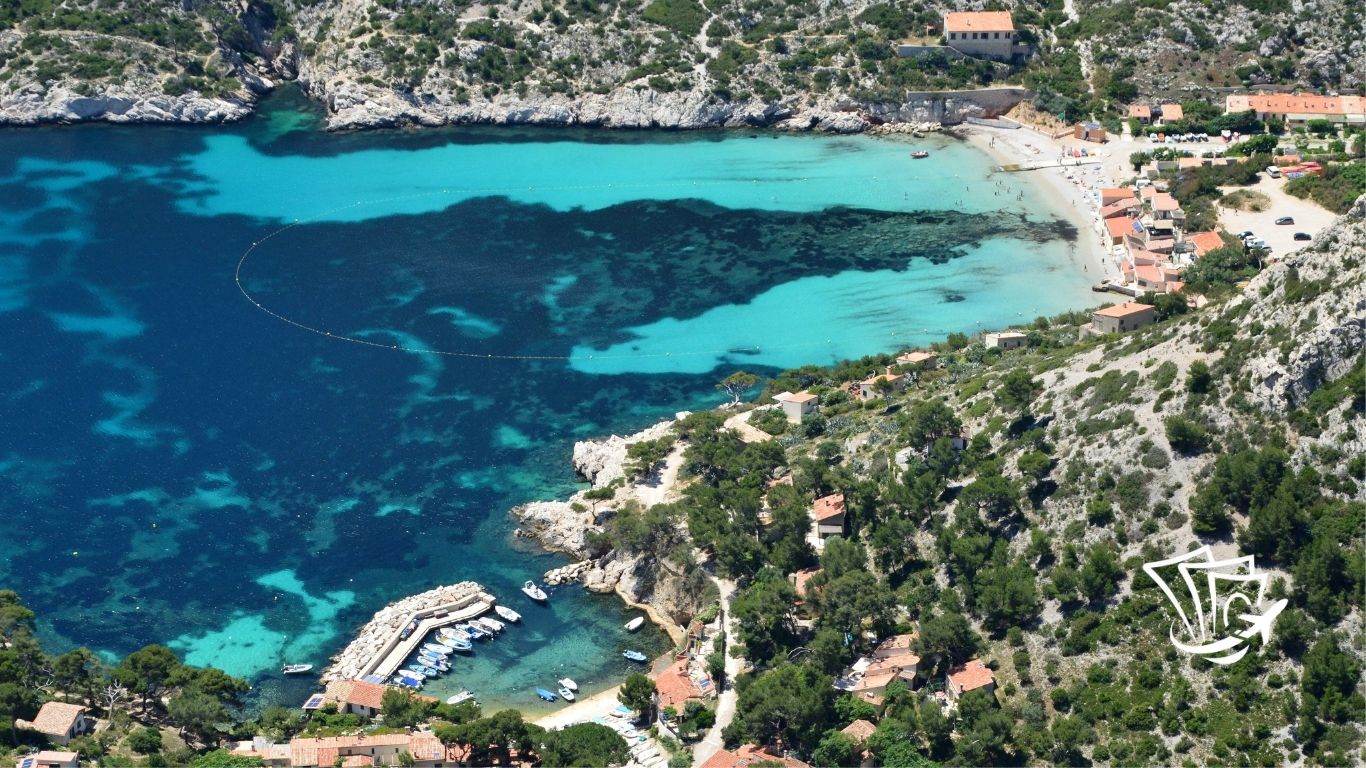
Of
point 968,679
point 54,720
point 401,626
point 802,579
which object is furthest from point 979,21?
point 54,720

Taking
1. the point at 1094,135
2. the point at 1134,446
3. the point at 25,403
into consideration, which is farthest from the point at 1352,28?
the point at 25,403

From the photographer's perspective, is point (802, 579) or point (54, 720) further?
point (802, 579)

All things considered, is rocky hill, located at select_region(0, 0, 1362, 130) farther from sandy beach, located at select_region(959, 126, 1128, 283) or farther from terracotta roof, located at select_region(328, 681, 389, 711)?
terracotta roof, located at select_region(328, 681, 389, 711)

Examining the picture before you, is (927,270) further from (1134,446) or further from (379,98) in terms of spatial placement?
(379,98)

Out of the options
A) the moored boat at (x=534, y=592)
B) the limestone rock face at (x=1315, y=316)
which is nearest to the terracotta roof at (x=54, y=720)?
the moored boat at (x=534, y=592)

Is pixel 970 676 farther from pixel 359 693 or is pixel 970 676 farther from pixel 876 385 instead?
pixel 876 385

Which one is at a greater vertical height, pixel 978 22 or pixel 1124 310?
pixel 1124 310

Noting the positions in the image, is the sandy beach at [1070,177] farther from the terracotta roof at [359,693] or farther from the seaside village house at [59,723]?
the seaside village house at [59,723]

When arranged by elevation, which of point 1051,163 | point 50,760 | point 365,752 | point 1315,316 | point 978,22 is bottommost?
point 1051,163

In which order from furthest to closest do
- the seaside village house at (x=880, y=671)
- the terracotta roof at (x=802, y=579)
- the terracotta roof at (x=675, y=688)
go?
the terracotta roof at (x=802, y=579)
the terracotta roof at (x=675, y=688)
the seaside village house at (x=880, y=671)
